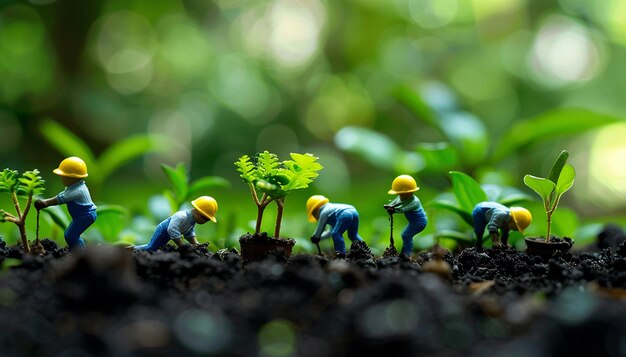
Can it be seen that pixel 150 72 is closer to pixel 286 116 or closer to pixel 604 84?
Answer: pixel 286 116

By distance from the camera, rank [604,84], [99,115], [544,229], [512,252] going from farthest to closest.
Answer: [604,84] → [99,115] → [544,229] → [512,252]

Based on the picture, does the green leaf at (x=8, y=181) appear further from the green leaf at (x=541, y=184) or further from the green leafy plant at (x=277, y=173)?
the green leaf at (x=541, y=184)

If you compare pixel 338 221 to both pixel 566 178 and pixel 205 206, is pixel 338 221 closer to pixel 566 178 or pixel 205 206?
pixel 205 206

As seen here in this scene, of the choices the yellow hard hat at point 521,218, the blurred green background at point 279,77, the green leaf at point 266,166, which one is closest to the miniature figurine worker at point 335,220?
the green leaf at point 266,166

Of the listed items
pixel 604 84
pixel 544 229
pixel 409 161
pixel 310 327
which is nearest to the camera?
pixel 310 327

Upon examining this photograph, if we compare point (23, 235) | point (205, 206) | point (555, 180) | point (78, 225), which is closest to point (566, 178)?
point (555, 180)

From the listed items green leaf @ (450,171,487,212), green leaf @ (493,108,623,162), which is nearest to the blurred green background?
green leaf @ (493,108,623,162)

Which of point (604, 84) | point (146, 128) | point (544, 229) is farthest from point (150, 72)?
point (544, 229)

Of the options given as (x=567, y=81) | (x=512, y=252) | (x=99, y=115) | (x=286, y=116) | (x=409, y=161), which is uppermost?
(x=567, y=81)
